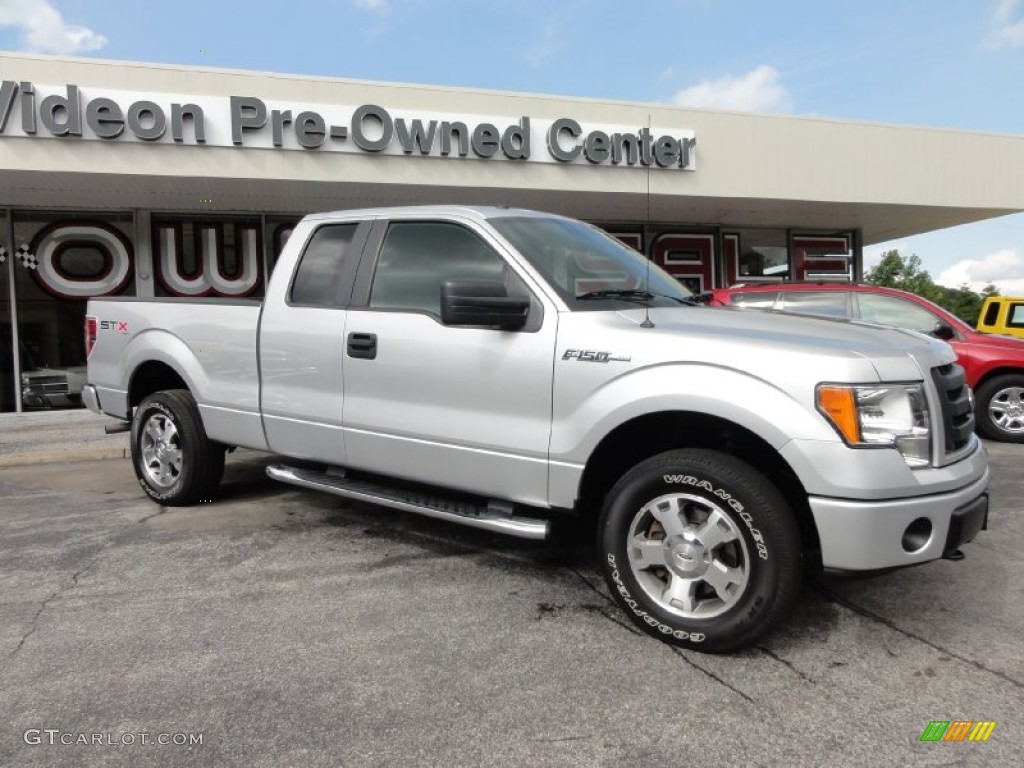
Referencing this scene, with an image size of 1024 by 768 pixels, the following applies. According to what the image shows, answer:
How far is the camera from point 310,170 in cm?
1095

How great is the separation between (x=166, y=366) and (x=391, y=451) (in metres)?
2.43

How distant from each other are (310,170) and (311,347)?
7560mm

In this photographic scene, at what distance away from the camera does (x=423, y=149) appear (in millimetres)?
11320

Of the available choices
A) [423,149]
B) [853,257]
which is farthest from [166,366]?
[853,257]

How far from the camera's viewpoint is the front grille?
293 cm

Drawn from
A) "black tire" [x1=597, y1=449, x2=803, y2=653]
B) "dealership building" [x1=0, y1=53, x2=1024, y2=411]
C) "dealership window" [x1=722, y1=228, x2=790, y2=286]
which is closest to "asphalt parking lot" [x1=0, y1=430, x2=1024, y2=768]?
"black tire" [x1=597, y1=449, x2=803, y2=653]

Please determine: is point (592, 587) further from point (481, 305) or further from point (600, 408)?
point (481, 305)

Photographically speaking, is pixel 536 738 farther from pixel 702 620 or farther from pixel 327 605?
pixel 327 605

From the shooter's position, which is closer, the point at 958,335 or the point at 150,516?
the point at 150,516

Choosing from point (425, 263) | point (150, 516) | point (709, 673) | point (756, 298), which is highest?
point (756, 298)

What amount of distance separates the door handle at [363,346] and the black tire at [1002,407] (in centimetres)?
721

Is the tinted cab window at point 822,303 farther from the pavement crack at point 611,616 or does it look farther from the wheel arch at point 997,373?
the pavement crack at point 611,616

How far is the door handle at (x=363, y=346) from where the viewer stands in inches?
155

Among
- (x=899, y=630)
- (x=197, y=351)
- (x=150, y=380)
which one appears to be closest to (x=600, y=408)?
(x=899, y=630)
